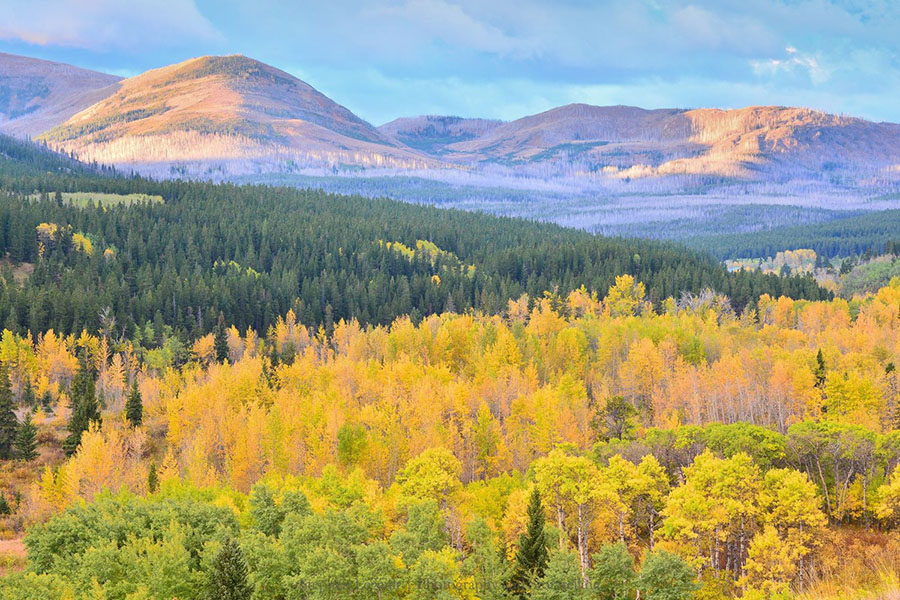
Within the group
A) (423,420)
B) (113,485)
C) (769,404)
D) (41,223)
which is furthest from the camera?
(41,223)

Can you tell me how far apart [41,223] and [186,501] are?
151 metres

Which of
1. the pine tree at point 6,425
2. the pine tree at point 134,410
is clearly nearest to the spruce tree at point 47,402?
the pine tree at point 6,425

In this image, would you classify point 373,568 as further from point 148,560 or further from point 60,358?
point 60,358

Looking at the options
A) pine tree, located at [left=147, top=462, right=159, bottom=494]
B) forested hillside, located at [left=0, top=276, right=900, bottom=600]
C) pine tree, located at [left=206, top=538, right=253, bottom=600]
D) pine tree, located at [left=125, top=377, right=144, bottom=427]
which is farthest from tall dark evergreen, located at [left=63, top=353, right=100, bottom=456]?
pine tree, located at [left=206, top=538, right=253, bottom=600]

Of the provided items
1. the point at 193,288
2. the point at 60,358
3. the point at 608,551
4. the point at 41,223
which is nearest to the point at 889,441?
the point at 608,551

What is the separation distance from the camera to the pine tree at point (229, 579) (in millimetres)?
49719

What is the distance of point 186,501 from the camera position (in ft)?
214

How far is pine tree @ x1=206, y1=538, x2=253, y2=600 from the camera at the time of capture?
49719 millimetres

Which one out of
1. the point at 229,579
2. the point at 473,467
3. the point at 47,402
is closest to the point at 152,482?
the point at 473,467

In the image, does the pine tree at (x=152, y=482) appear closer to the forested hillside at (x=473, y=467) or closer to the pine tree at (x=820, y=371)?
the forested hillside at (x=473, y=467)

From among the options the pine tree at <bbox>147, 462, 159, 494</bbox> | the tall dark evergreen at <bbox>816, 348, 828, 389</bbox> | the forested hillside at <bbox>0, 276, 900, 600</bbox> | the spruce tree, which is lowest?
the spruce tree

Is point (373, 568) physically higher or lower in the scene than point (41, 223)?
lower

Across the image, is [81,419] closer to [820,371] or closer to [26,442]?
[26,442]

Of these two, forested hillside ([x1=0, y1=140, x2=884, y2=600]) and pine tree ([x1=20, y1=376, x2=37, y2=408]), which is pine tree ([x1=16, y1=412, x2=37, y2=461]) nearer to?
forested hillside ([x1=0, y1=140, x2=884, y2=600])
